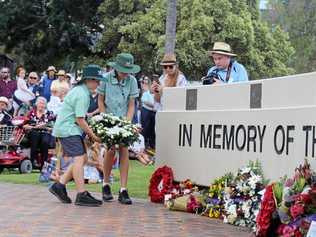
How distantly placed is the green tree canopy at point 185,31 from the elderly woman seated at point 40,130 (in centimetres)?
1153

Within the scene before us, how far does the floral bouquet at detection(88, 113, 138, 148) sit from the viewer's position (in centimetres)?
1027

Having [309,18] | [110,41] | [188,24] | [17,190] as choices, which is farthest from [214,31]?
[309,18]

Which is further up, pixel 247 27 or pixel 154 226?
pixel 247 27

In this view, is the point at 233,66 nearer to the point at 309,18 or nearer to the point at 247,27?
the point at 247,27

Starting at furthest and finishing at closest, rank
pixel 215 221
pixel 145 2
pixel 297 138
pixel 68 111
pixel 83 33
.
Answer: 1. pixel 83 33
2. pixel 145 2
3. pixel 68 111
4. pixel 215 221
5. pixel 297 138

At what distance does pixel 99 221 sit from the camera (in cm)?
883

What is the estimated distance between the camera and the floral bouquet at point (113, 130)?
404 inches

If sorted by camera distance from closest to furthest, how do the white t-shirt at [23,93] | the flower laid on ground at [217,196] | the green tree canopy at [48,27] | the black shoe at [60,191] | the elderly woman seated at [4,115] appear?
1. the flower laid on ground at [217,196]
2. the black shoe at [60,191]
3. the elderly woman seated at [4,115]
4. the white t-shirt at [23,93]
5. the green tree canopy at [48,27]

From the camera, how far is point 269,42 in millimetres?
34562

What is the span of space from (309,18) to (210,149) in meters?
47.8

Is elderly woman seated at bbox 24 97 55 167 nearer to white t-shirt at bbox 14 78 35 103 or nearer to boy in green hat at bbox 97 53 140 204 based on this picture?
white t-shirt at bbox 14 78 35 103

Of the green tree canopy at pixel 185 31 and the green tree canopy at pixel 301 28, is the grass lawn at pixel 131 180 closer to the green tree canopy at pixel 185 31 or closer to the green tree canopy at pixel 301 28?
the green tree canopy at pixel 185 31

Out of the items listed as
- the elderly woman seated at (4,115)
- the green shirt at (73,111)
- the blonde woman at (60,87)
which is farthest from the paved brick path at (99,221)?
the blonde woman at (60,87)

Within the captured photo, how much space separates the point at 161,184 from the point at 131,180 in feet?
10.3
